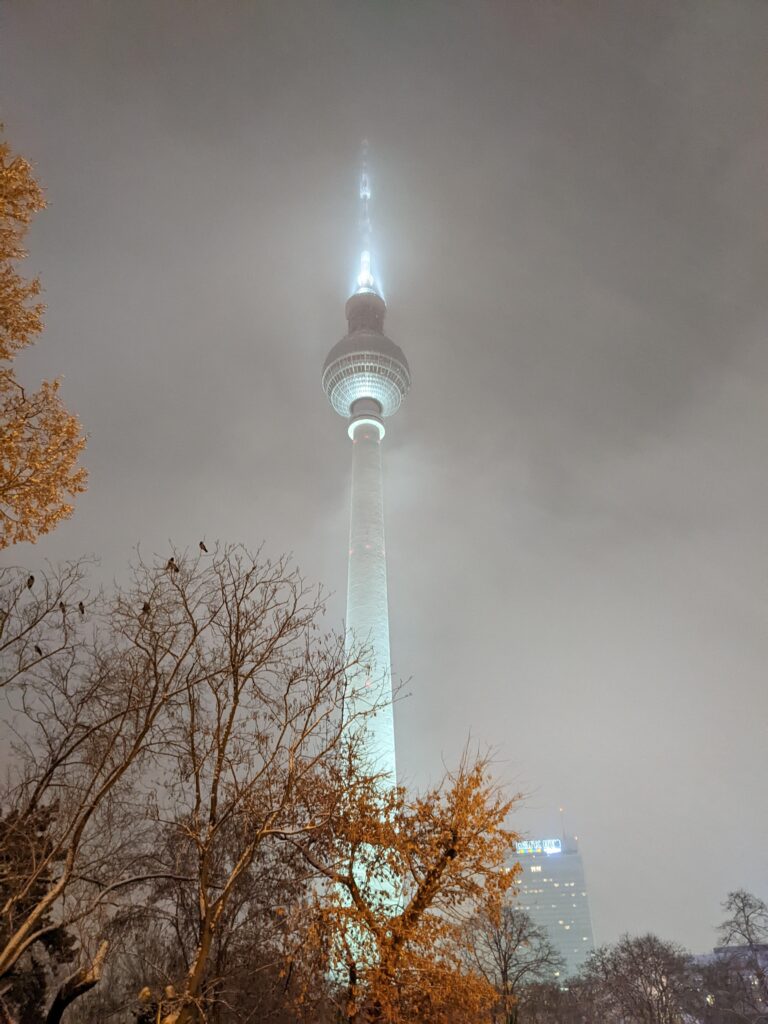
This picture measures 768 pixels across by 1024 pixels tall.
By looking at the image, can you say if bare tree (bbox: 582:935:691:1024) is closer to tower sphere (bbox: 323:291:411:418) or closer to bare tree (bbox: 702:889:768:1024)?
bare tree (bbox: 702:889:768:1024)

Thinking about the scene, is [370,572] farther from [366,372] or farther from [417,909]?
[417,909]

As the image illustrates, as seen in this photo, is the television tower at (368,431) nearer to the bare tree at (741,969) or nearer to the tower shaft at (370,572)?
the tower shaft at (370,572)

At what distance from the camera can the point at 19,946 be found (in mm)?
7074

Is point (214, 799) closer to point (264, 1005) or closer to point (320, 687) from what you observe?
point (320, 687)

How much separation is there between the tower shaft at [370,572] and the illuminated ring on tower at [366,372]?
5.81m

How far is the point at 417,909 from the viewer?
30.4ft

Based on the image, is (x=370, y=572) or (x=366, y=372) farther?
(x=366, y=372)

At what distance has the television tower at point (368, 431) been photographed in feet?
212

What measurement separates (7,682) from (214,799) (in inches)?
131

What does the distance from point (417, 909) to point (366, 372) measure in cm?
7474

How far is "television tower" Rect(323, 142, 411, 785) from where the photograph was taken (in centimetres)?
6469

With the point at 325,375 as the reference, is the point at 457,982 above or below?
below

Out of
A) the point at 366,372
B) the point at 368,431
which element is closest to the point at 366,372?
the point at 366,372

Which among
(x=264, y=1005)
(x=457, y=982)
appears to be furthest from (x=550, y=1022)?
(x=457, y=982)
